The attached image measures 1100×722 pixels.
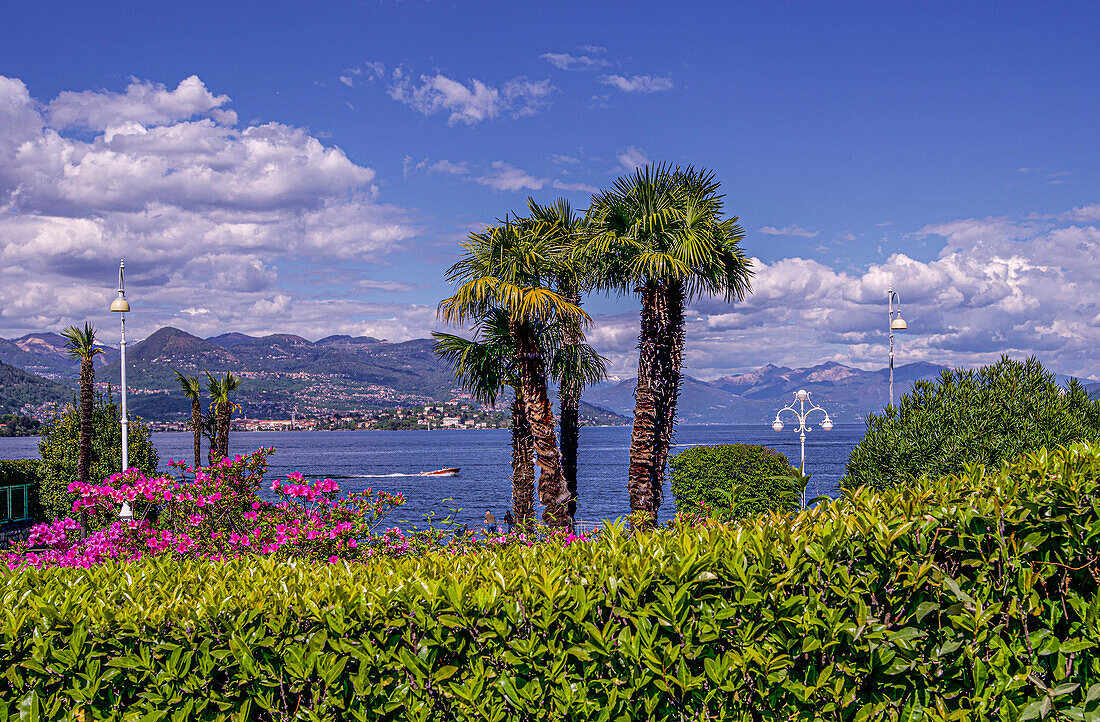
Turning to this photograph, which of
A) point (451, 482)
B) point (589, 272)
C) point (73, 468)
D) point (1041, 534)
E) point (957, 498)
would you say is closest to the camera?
point (1041, 534)

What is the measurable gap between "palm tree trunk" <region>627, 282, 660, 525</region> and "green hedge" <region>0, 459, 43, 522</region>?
76.9 feet

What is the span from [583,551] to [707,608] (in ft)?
1.88

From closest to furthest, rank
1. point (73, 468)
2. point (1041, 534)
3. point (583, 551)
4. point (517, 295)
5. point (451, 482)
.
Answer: point (1041, 534)
point (583, 551)
point (517, 295)
point (73, 468)
point (451, 482)

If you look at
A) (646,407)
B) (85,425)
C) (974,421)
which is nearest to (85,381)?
(85,425)

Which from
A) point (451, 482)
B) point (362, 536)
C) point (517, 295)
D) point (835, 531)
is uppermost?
point (517, 295)

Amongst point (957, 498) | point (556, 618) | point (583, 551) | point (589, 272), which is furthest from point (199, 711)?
point (589, 272)

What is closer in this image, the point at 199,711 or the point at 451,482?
the point at 199,711

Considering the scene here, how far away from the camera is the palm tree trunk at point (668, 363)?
575 inches

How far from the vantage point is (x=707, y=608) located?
256cm

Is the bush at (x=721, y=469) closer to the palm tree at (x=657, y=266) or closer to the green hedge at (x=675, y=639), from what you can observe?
the palm tree at (x=657, y=266)

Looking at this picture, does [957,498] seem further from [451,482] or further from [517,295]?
[451,482]

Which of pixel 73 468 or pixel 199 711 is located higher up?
pixel 199 711

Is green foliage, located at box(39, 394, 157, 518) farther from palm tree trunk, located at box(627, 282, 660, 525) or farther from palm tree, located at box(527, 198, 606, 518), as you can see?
palm tree trunk, located at box(627, 282, 660, 525)

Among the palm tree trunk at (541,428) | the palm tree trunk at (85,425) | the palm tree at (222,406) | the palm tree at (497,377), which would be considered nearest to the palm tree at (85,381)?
the palm tree trunk at (85,425)
